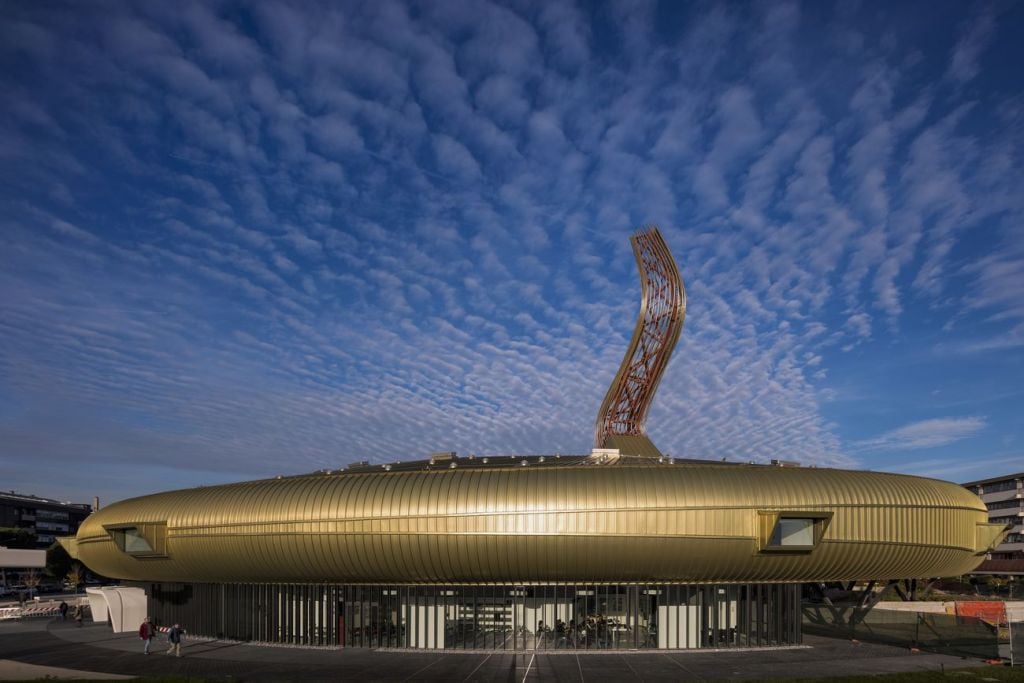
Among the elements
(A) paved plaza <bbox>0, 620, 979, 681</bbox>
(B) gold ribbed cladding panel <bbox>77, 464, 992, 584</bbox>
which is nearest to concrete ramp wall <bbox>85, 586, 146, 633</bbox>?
(A) paved plaza <bbox>0, 620, 979, 681</bbox>

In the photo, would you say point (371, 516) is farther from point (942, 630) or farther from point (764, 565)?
point (942, 630)

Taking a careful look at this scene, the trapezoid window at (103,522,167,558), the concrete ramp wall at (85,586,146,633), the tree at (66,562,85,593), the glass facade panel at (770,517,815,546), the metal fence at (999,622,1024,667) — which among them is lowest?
the tree at (66,562,85,593)

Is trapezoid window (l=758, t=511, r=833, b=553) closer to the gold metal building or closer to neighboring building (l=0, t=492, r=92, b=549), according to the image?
the gold metal building

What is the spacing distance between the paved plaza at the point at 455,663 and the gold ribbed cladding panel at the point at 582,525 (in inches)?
146

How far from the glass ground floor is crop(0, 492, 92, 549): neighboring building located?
15584 centimetres

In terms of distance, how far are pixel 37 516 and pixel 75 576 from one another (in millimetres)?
90753

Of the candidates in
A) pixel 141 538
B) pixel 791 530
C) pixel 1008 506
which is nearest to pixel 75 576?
pixel 141 538

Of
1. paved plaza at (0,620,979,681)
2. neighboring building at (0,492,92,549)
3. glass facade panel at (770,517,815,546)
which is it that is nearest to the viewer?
paved plaza at (0,620,979,681)

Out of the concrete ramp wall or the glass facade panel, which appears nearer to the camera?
the glass facade panel

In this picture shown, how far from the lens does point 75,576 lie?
111m

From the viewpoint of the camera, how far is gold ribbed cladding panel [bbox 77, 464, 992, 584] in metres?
39.3

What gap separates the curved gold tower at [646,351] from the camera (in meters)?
54.9

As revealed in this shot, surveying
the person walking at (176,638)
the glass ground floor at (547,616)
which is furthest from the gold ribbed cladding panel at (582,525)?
the person walking at (176,638)

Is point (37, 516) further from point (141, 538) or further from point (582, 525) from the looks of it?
point (582, 525)
